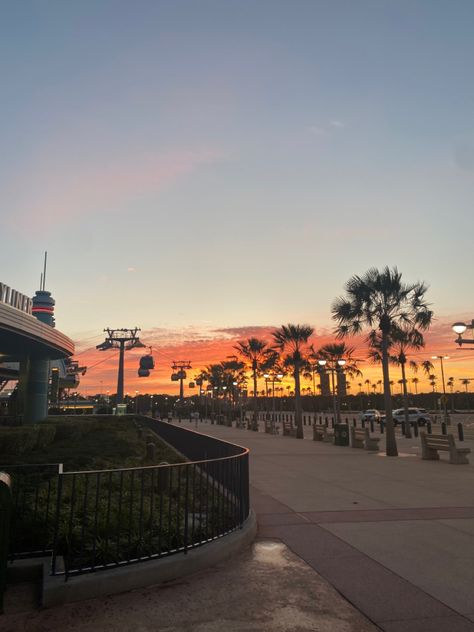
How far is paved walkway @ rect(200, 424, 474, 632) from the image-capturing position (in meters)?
4.63

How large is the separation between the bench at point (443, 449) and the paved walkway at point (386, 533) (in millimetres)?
1225

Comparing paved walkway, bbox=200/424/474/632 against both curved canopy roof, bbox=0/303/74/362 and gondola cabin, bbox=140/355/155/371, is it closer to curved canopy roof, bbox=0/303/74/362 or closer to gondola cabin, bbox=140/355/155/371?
curved canopy roof, bbox=0/303/74/362

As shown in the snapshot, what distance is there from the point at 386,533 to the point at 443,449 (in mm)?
10147

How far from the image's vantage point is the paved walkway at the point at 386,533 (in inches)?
182

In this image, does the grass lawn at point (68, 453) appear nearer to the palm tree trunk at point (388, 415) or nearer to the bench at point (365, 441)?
the palm tree trunk at point (388, 415)

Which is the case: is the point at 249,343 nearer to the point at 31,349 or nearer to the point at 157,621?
the point at 31,349

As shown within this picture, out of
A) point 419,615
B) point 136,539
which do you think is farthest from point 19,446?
point 419,615

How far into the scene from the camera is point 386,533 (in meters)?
7.17

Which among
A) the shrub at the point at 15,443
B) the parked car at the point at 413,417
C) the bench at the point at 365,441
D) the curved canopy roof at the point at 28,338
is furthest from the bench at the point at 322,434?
the parked car at the point at 413,417

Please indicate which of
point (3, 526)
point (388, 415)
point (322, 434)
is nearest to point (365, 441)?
point (388, 415)

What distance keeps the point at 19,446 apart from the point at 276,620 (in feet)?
50.9

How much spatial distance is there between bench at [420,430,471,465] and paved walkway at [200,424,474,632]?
1225mm

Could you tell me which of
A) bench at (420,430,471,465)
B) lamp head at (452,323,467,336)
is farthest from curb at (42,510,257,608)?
bench at (420,430,471,465)

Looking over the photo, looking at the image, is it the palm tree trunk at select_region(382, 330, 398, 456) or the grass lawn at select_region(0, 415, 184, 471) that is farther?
the palm tree trunk at select_region(382, 330, 398, 456)
